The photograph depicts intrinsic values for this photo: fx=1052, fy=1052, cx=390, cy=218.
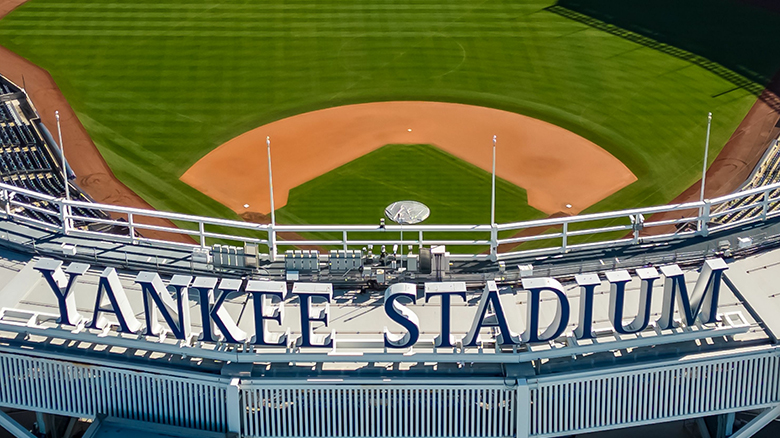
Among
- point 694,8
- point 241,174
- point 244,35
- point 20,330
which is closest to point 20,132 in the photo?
point 241,174

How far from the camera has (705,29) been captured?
83.4m

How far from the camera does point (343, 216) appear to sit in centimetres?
6344

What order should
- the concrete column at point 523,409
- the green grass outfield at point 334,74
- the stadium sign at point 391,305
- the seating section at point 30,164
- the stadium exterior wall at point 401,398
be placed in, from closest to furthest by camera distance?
the stadium sign at point 391,305, the concrete column at point 523,409, the stadium exterior wall at point 401,398, the seating section at point 30,164, the green grass outfield at point 334,74

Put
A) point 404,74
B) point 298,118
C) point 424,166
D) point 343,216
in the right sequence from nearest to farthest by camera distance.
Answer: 1. point 343,216
2. point 424,166
3. point 298,118
4. point 404,74

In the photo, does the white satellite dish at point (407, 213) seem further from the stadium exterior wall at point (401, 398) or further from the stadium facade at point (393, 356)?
the stadium exterior wall at point (401, 398)

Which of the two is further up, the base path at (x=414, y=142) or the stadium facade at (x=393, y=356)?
the base path at (x=414, y=142)

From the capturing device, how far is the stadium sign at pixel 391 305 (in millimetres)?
35094

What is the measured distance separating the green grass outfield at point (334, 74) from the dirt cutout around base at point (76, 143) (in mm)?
812

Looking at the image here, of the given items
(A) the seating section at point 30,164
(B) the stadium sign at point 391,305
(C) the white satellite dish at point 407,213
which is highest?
(A) the seating section at point 30,164

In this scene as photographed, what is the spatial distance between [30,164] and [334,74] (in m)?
23.6

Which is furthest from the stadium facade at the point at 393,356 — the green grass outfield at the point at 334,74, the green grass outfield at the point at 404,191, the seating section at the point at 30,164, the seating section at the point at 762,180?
the green grass outfield at the point at 334,74

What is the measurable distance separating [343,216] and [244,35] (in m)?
26.9

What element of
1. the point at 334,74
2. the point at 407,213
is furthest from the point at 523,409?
the point at 334,74

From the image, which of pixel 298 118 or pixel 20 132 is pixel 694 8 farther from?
pixel 20 132
